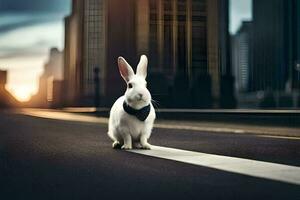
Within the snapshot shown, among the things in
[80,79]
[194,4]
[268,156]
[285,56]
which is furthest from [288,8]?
[268,156]

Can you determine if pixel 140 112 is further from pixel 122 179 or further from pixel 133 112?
pixel 122 179

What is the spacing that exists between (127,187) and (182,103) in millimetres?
117533

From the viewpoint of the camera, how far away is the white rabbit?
8.45m

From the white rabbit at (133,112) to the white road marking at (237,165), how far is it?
12.4 inches

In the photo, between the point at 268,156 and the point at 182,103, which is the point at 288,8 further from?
the point at 268,156

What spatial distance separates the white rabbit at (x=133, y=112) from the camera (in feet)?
27.7

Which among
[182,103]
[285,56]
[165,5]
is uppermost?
[165,5]

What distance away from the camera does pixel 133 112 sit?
8570mm

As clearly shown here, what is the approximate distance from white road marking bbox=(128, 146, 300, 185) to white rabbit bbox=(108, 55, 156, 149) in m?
→ 0.32

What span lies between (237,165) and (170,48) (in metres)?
115

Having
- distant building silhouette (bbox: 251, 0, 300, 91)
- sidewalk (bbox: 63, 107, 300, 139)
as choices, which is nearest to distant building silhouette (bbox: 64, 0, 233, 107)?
distant building silhouette (bbox: 251, 0, 300, 91)

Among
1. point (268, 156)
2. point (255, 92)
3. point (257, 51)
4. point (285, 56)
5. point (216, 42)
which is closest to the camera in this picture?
point (268, 156)

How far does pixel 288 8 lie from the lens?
165m

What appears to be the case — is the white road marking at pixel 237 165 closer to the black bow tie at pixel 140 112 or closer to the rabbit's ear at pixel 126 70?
the black bow tie at pixel 140 112
